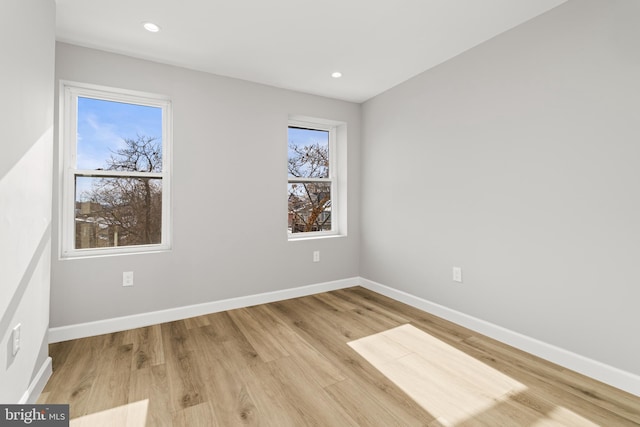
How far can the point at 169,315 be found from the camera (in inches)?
111

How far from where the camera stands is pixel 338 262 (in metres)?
3.87

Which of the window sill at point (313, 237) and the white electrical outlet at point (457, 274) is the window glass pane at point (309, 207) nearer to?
the window sill at point (313, 237)

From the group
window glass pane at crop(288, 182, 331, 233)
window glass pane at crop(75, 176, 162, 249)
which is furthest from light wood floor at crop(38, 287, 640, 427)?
window glass pane at crop(288, 182, 331, 233)

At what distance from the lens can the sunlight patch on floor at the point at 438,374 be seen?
165 cm

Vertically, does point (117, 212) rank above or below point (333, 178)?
below

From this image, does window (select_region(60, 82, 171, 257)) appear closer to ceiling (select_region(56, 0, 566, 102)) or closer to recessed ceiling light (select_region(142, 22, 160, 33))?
ceiling (select_region(56, 0, 566, 102))

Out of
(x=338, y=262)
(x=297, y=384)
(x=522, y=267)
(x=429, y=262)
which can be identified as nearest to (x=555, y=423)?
(x=522, y=267)

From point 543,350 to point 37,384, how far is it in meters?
Answer: 3.23

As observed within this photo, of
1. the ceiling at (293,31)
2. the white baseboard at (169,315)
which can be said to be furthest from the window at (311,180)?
the ceiling at (293,31)

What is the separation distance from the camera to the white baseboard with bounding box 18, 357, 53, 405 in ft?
5.08

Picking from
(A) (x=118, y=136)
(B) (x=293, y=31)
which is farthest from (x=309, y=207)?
(A) (x=118, y=136)

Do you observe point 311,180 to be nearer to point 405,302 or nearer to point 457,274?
point 405,302

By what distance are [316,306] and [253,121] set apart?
6.91 ft

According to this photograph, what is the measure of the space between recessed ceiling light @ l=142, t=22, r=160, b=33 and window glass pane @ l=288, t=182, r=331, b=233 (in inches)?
77.2
